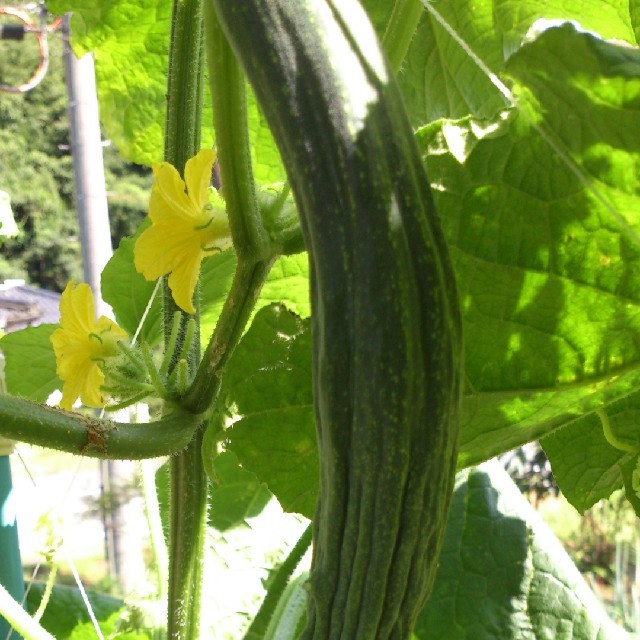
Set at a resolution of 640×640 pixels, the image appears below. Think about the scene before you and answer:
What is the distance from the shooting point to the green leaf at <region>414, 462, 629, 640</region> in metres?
0.97

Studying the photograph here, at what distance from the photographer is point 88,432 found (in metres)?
0.62

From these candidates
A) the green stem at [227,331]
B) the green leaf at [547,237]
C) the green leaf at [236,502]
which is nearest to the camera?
the green leaf at [547,237]

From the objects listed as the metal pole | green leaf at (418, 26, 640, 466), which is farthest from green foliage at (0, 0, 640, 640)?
the metal pole

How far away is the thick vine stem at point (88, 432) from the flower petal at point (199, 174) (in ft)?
0.55

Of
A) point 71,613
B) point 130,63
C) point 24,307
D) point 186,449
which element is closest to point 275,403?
point 186,449

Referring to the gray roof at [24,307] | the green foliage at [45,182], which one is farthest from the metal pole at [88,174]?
the green foliage at [45,182]

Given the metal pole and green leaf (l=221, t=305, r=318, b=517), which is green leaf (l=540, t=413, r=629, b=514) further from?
the metal pole

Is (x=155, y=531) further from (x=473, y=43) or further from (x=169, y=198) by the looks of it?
(x=473, y=43)

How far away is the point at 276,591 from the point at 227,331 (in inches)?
18.2

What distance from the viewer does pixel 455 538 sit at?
101 cm

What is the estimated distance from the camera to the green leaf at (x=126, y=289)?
1.04 m

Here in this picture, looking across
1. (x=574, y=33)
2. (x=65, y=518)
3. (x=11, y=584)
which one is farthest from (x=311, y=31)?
(x=65, y=518)

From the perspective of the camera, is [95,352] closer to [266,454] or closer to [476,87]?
[266,454]

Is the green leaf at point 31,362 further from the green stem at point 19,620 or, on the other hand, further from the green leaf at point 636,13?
the green leaf at point 636,13
